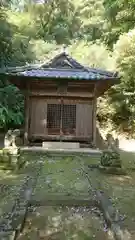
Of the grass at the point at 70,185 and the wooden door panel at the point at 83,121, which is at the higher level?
the wooden door panel at the point at 83,121

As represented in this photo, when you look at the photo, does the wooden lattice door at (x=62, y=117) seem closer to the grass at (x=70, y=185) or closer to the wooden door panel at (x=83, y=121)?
the wooden door panel at (x=83, y=121)

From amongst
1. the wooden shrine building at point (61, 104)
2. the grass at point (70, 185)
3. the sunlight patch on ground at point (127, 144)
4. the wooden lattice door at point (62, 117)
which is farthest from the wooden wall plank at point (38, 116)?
the sunlight patch on ground at point (127, 144)

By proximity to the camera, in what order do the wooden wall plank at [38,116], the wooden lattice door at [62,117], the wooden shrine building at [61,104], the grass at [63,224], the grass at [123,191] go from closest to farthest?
the grass at [63,224]
the grass at [123,191]
the wooden shrine building at [61,104]
the wooden wall plank at [38,116]
the wooden lattice door at [62,117]

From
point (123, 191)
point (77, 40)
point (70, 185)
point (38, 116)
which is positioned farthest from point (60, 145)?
point (77, 40)

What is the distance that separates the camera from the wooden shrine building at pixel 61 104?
42.7 feet

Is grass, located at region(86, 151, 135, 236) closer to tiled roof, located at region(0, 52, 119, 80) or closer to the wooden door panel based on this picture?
the wooden door panel

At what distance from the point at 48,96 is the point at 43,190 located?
7.95m

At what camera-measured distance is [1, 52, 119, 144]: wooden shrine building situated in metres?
13.0

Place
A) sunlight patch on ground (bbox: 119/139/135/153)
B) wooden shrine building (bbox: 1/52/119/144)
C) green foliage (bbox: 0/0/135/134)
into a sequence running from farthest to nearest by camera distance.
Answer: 1. green foliage (bbox: 0/0/135/134)
2. sunlight patch on ground (bbox: 119/139/135/153)
3. wooden shrine building (bbox: 1/52/119/144)

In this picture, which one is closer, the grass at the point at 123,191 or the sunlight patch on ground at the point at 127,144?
the grass at the point at 123,191

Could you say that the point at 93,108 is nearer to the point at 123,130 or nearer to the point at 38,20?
the point at 123,130

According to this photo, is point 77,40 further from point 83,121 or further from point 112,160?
point 112,160

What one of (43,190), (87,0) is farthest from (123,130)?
(87,0)

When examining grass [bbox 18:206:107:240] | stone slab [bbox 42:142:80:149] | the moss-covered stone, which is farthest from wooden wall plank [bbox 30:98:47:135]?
grass [bbox 18:206:107:240]
